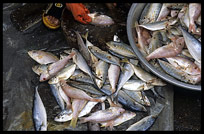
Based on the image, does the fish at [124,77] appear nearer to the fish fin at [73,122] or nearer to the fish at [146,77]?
the fish at [146,77]

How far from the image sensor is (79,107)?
9.75 feet

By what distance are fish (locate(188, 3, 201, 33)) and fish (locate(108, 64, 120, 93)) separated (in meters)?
0.91

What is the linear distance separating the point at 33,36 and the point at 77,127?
1.41 meters

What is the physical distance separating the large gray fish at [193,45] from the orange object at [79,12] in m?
1.20

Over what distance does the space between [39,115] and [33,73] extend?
23.2 inches

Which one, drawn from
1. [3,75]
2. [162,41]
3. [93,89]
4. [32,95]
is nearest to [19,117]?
[32,95]

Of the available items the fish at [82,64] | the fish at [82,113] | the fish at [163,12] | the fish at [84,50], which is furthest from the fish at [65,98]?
the fish at [163,12]

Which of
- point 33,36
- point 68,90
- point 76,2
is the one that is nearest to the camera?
point 68,90

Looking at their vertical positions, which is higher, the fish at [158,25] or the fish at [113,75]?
the fish at [158,25]

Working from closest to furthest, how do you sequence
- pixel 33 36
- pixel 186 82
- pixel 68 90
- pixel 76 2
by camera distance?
pixel 186 82, pixel 68 90, pixel 76 2, pixel 33 36

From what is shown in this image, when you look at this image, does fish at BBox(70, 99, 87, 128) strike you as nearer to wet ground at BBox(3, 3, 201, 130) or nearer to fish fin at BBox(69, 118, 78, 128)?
fish fin at BBox(69, 118, 78, 128)

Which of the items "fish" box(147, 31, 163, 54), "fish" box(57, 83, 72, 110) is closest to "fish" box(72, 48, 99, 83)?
"fish" box(57, 83, 72, 110)

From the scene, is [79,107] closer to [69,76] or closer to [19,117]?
[69,76]

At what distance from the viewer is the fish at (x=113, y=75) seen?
3064 millimetres
